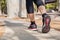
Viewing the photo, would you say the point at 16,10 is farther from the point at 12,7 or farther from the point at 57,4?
the point at 57,4

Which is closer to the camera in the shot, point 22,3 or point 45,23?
point 45,23

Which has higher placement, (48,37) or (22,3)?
(22,3)

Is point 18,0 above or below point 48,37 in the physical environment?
above

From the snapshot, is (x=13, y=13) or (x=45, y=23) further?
(x=13, y=13)

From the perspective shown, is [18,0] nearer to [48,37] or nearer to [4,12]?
[4,12]

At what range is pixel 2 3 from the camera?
8.46m

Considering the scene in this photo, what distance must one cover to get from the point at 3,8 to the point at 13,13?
78 centimetres

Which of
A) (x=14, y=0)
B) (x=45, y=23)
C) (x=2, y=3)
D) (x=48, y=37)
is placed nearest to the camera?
(x=48, y=37)

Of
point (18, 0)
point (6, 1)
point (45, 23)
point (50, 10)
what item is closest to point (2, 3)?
point (6, 1)

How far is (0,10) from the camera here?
8328 mm

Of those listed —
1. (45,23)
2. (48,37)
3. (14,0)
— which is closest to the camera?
(48,37)

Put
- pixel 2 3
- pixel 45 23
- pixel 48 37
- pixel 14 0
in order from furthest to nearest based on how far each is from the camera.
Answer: pixel 2 3
pixel 14 0
pixel 45 23
pixel 48 37

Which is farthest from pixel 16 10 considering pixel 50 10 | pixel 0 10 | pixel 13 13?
pixel 50 10

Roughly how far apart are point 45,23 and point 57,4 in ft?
14.4
